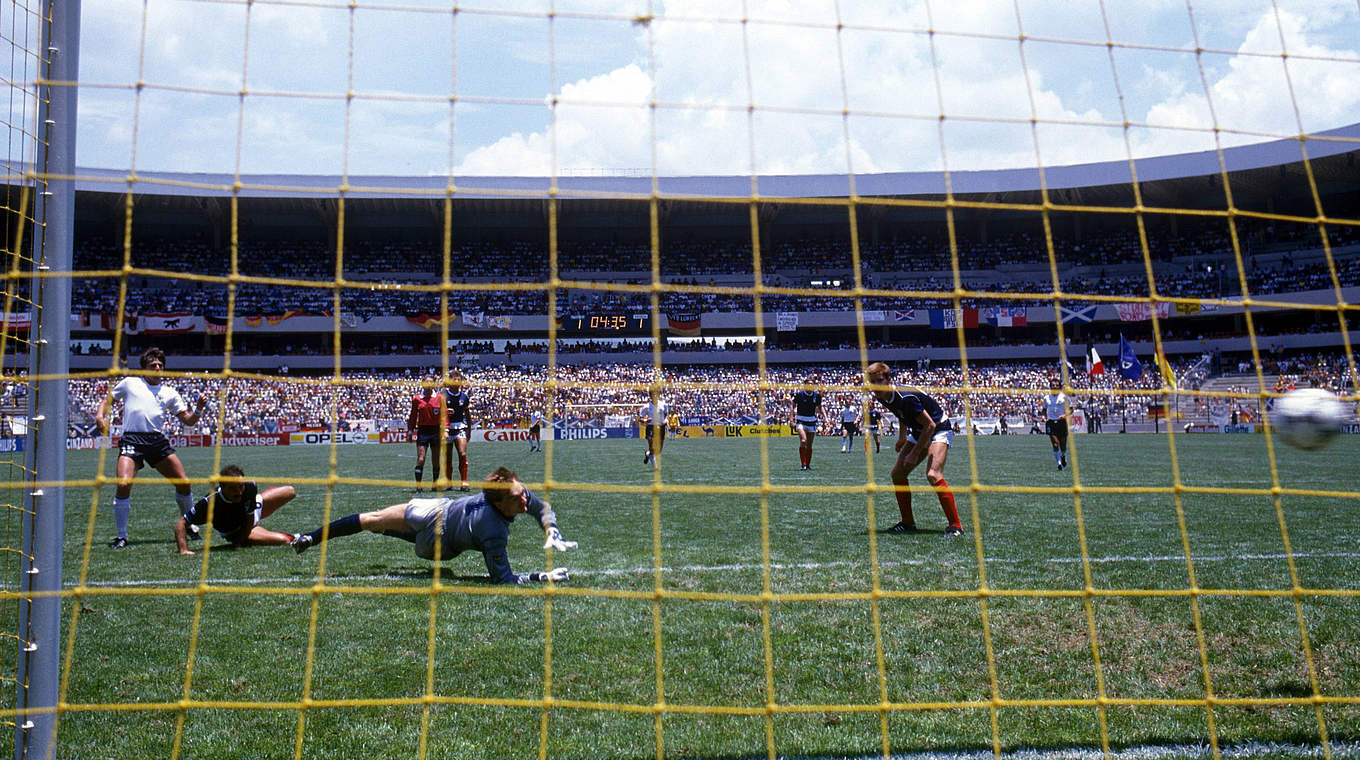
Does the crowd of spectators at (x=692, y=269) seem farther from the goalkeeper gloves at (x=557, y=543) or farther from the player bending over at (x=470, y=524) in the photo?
the player bending over at (x=470, y=524)

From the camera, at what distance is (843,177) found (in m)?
44.5

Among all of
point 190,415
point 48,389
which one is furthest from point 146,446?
point 48,389

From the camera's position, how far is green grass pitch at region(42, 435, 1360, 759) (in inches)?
136

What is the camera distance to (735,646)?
4531 mm

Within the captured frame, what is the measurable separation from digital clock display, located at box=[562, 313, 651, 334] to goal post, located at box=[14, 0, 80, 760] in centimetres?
3695

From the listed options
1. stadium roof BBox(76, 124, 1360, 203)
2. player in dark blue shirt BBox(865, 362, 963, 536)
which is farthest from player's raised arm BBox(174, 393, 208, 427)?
stadium roof BBox(76, 124, 1360, 203)

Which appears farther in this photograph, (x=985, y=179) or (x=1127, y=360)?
(x=985, y=179)

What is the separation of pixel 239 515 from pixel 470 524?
2435 millimetres

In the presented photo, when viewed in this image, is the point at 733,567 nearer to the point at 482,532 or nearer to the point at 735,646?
the point at 482,532

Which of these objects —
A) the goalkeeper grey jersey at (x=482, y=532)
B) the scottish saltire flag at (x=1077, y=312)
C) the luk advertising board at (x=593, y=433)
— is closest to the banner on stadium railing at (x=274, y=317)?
the luk advertising board at (x=593, y=433)

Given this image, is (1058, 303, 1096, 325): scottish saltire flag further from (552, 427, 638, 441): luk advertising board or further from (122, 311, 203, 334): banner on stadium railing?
(122, 311, 203, 334): banner on stadium railing

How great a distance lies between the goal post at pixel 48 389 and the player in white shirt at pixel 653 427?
2.26 metres

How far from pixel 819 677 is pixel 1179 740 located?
1.45 metres

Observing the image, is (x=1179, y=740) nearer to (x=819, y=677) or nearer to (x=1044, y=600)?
(x=819, y=677)
